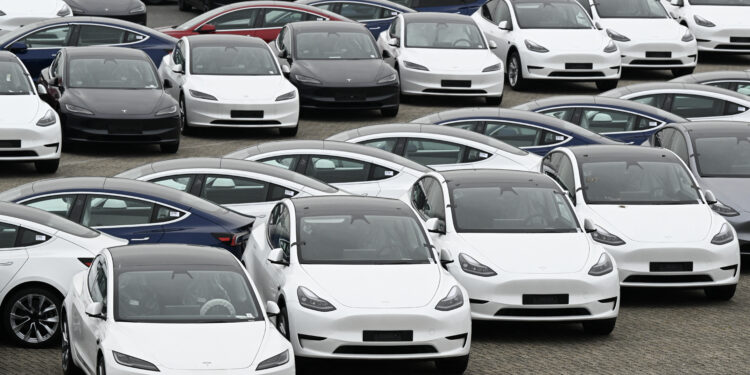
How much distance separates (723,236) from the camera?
17.4m

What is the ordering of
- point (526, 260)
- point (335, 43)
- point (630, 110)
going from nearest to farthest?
point (526, 260), point (630, 110), point (335, 43)

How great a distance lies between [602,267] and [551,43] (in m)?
13.8

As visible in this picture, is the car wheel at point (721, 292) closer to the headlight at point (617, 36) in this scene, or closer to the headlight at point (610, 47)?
the headlight at point (610, 47)

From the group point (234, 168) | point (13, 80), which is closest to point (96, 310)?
point (234, 168)

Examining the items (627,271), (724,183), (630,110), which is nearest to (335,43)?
(630,110)

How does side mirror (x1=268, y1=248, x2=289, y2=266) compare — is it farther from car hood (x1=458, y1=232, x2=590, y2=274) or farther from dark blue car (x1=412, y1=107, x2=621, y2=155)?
dark blue car (x1=412, y1=107, x2=621, y2=155)

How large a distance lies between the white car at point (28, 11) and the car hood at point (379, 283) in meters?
18.3

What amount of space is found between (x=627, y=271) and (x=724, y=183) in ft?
10.3

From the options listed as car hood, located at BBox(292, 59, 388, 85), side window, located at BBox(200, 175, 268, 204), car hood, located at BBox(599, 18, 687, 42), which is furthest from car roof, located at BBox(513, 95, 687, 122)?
side window, located at BBox(200, 175, 268, 204)

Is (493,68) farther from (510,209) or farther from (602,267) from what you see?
(602,267)

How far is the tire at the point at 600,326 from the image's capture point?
51.2ft

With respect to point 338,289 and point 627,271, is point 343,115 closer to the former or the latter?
point 627,271

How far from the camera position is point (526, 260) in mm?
15688

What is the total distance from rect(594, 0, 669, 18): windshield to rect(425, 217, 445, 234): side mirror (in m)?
15.9
